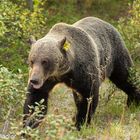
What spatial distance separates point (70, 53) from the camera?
25.5 ft

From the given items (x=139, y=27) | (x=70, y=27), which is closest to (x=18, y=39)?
(x=139, y=27)

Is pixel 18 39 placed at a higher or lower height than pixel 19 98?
lower

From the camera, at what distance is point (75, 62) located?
7.92 meters

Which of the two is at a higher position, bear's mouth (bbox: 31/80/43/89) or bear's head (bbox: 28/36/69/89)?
bear's head (bbox: 28/36/69/89)

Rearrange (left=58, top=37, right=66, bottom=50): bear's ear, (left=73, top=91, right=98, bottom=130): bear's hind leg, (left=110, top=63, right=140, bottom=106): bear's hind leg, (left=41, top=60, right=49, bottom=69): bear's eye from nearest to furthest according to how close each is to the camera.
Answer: (left=41, top=60, right=49, bottom=69): bear's eye < (left=58, top=37, right=66, bottom=50): bear's ear < (left=73, top=91, right=98, bottom=130): bear's hind leg < (left=110, top=63, right=140, bottom=106): bear's hind leg

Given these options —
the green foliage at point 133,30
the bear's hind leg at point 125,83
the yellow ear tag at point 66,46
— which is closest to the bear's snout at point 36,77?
the yellow ear tag at point 66,46

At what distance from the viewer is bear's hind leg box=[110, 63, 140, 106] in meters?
10.2

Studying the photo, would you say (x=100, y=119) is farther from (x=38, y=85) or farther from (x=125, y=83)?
(x=38, y=85)

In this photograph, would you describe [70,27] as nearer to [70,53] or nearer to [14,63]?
[70,53]

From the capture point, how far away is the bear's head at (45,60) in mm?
7113

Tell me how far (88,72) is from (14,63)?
16.9 feet

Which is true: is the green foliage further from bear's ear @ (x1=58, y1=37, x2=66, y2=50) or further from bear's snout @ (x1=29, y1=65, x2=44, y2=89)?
bear's snout @ (x1=29, y1=65, x2=44, y2=89)

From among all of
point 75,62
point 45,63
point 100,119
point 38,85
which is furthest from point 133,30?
point 38,85

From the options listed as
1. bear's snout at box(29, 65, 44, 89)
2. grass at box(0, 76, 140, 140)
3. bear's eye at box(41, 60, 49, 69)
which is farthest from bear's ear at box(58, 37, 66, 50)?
grass at box(0, 76, 140, 140)
